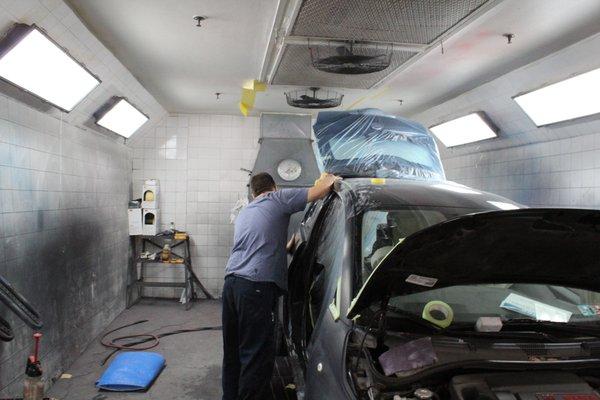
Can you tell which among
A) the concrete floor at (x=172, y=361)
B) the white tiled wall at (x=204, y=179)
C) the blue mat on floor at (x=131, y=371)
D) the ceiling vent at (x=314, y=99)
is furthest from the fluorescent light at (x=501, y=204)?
the white tiled wall at (x=204, y=179)

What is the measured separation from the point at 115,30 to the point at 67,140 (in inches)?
44.5

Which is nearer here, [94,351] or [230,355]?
[230,355]

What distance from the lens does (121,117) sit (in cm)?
464

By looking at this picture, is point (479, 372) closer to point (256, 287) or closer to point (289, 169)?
point (256, 287)

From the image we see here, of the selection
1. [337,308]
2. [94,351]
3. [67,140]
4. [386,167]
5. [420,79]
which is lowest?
[94,351]

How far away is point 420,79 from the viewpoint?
405cm

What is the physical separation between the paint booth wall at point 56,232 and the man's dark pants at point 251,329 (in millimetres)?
1392

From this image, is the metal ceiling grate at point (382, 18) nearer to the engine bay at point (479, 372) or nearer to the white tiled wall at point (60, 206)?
the white tiled wall at point (60, 206)

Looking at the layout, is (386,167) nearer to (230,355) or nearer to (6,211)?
(230,355)

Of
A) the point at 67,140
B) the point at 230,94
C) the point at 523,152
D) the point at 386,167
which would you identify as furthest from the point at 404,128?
the point at 67,140

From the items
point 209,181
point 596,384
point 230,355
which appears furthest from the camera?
point 209,181

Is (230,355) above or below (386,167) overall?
below

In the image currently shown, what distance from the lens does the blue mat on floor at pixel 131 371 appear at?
3.27m

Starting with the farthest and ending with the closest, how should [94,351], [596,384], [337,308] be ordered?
[94,351]
[337,308]
[596,384]
